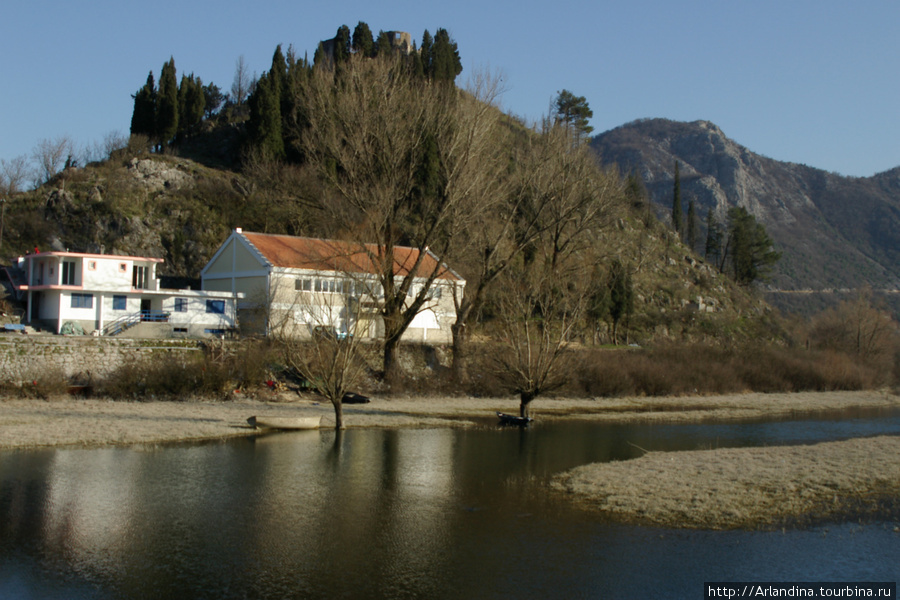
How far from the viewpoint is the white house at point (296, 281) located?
38.8 meters

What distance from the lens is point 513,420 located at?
1198 inches

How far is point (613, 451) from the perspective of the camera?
24.1 m

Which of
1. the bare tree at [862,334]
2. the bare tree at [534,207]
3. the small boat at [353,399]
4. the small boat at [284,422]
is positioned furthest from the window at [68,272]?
the bare tree at [862,334]

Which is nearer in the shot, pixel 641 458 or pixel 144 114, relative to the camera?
pixel 641 458

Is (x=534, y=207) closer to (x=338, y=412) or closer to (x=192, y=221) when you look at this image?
(x=338, y=412)

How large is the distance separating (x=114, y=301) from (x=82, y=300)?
159cm

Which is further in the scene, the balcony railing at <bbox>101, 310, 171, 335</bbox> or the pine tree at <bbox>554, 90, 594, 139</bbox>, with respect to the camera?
the pine tree at <bbox>554, 90, 594, 139</bbox>

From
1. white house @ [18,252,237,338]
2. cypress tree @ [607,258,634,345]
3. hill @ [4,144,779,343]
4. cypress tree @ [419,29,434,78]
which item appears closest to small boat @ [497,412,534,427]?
hill @ [4,144,779,343]

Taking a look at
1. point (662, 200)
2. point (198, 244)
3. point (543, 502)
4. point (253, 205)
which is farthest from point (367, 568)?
point (662, 200)

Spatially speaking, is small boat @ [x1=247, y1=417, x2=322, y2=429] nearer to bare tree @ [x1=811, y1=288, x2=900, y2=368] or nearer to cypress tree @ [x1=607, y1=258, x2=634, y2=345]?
cypress tree @ [x1=607, y1=258, x2=634, y2=345]

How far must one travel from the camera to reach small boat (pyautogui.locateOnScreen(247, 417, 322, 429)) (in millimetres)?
26594

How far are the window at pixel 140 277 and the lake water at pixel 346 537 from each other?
2148 centimetres

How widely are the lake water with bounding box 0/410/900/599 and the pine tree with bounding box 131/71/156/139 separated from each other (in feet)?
176

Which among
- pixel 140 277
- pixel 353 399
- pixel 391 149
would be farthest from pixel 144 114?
pixel 353 399
